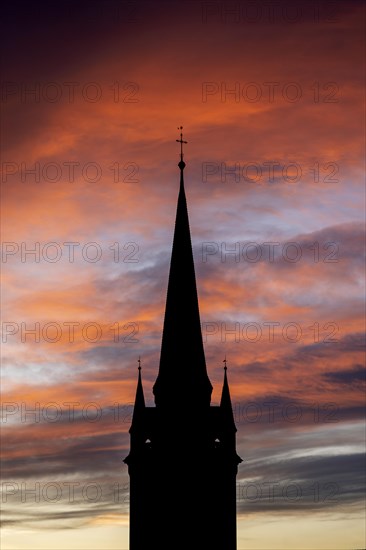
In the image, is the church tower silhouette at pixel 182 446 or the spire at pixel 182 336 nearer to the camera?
the church tower silhouette at pixel 182 446

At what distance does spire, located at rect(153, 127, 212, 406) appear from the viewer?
4129 inches

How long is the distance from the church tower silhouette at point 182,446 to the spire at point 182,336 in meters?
0.07

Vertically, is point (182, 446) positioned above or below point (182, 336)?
below

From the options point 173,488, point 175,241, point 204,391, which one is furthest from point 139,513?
point 175,241

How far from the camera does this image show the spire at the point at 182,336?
104875 mm

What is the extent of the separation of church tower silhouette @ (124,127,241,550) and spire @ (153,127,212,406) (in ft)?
0.22

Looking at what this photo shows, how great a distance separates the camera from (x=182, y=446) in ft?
345

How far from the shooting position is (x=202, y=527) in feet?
340

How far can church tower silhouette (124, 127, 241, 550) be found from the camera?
10344cm

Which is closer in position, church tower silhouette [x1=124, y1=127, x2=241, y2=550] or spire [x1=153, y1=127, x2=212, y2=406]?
church tower silhouette [x1=124, y1=127, x2=241, y2=550]

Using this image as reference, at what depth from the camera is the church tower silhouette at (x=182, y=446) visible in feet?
339

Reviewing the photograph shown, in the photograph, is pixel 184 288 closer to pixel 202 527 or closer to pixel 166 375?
pixel 166 375

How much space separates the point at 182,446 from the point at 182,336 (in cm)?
734

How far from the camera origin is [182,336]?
105062mm
